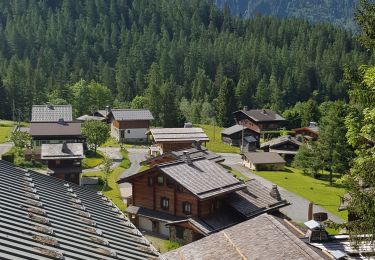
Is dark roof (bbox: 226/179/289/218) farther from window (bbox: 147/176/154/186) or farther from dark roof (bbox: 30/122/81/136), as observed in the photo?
dark roof (bbox: 30/122/81/136)

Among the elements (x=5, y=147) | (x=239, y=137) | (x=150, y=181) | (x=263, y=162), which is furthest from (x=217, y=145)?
(x=150, y=181)

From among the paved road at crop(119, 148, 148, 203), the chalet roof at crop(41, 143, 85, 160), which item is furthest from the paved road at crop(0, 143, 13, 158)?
the chalet roof at crop(41, 143, 85, 160)

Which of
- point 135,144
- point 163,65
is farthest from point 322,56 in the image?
point 135,144

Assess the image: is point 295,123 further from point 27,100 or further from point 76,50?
point 76,50

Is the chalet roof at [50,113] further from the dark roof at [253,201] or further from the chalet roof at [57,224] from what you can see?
the chalet roof at [57,224]

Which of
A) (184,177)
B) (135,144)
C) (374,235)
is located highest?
(374,235)

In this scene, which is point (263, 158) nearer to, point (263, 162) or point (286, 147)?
point (263, 162)

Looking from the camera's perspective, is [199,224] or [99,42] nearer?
[199,224]
